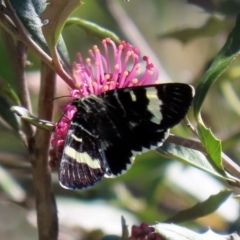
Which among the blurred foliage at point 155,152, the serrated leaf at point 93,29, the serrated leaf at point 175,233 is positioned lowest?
the blurred foliage at point 155,152

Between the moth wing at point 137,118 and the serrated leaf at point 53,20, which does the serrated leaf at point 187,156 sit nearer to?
the moth wing at point 137,118

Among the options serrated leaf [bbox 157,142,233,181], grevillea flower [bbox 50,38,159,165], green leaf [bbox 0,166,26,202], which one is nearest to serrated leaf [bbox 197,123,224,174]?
serrated leaf [bbox 157,142,233,181]

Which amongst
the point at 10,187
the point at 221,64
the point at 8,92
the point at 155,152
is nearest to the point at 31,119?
the point at 8,92

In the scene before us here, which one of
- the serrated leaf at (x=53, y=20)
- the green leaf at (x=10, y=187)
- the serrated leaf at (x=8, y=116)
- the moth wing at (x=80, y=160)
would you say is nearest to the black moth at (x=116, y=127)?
the moth wing at (x=80, y=160)

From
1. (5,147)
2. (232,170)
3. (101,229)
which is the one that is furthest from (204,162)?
(5,147)

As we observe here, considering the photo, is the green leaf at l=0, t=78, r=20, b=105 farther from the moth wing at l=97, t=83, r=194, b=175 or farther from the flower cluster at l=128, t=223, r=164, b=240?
the flower cluster at l=128, t=223, r=164, b=240

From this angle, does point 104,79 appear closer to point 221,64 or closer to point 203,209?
point 221,64
